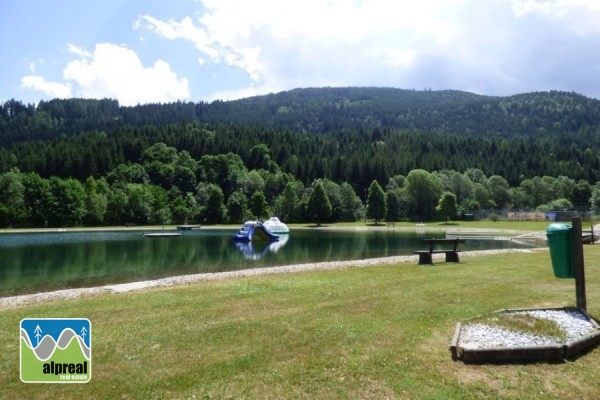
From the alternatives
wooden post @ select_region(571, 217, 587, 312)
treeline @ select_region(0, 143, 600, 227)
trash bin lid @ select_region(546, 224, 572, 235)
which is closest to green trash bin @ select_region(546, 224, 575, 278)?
trash bin lid @ select_region(546, 224, 572, 235)

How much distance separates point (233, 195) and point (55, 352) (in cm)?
11875

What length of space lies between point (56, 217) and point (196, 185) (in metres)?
43.5

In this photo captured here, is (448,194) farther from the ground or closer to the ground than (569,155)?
closer to the ground

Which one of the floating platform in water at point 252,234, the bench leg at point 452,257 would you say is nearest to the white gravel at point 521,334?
the bench leg at point 452,257

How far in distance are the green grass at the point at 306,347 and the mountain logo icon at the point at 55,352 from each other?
229mm

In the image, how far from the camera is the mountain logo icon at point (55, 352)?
7.75 m

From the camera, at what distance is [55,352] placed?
8.13 m

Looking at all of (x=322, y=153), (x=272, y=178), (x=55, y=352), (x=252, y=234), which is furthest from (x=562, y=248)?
(x=322, y=153)

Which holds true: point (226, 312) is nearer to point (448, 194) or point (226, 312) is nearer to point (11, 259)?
point (11, 259)

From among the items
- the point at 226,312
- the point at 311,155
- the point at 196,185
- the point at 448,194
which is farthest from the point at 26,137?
the point at 226,312

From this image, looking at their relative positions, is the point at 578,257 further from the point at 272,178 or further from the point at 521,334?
the point at 272,178

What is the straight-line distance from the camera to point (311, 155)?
167000 mm

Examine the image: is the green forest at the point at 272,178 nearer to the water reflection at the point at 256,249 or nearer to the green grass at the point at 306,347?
the water reflection at the point at 256,249

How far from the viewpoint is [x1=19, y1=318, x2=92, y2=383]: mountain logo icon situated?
7750 mm
